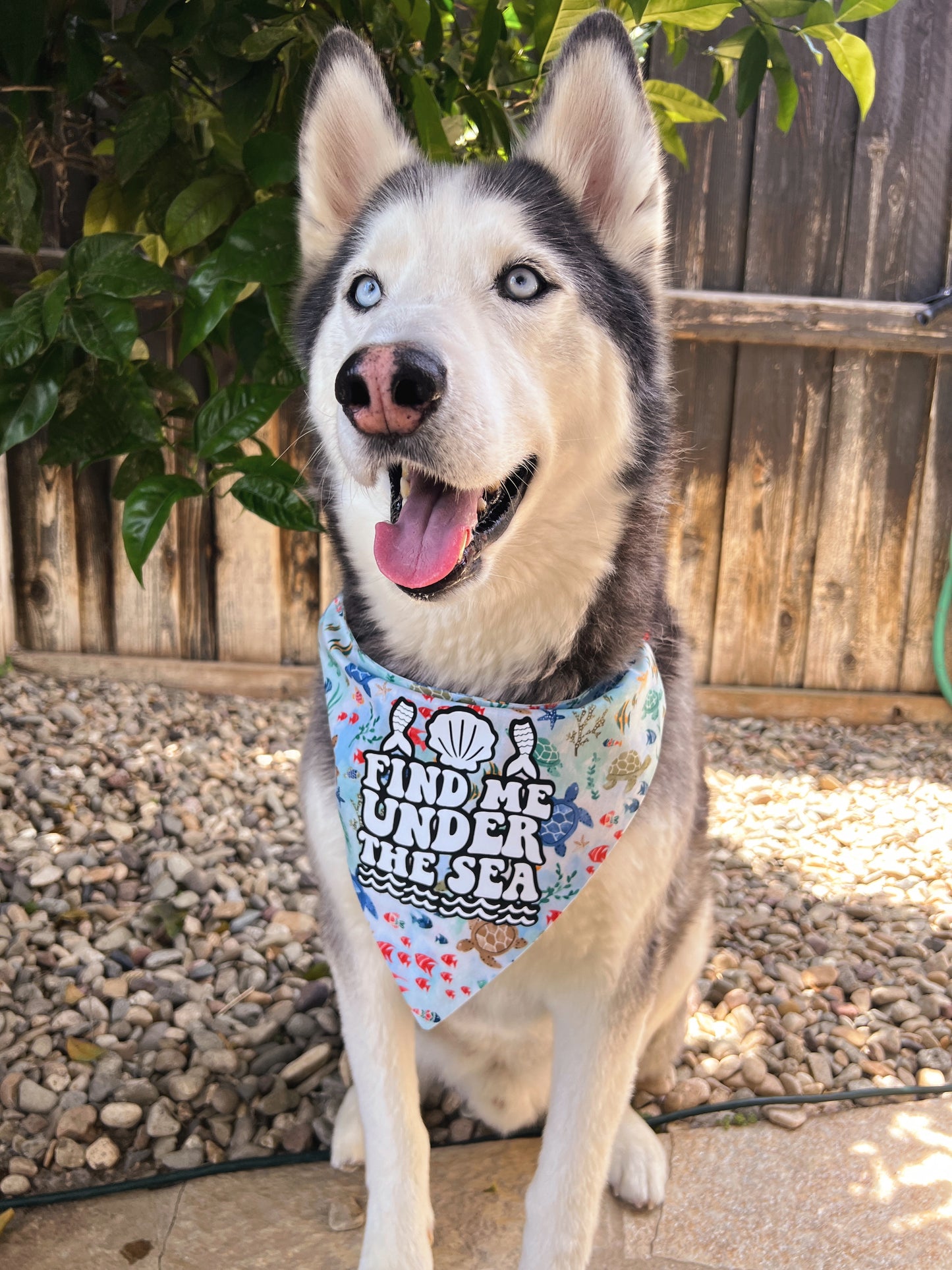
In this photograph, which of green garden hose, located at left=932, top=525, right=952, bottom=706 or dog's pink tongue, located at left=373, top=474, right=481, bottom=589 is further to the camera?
green garden hose, located at left=932, top=525, right=952, bottom=706

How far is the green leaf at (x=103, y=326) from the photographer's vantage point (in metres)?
1.58

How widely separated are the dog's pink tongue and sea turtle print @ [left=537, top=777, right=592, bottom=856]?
1.59 ft

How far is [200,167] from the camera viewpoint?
1964 millimetres

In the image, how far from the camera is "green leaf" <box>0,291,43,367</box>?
1.58 m

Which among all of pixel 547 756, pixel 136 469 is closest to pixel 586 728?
pixel 547 756

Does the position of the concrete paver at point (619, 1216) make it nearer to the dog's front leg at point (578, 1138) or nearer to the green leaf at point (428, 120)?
the dog's front leg at point (578, 1138)

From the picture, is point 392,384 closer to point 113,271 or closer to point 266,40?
point 113,271

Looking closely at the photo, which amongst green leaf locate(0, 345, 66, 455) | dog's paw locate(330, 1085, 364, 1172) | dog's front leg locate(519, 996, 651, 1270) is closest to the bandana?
dog's front leg locate(519, 996, 651, 1270)

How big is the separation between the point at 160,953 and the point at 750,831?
2050 millimetres

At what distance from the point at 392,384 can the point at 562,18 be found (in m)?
0.95

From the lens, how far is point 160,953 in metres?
2.45

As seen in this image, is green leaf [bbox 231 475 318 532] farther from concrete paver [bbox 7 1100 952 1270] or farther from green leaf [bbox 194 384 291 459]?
concrete paver [bbox 7 1100 952 1270]

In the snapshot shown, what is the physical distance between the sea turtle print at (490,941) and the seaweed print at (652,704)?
43 cm

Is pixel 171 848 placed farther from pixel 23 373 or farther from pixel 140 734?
pixel 23 373
